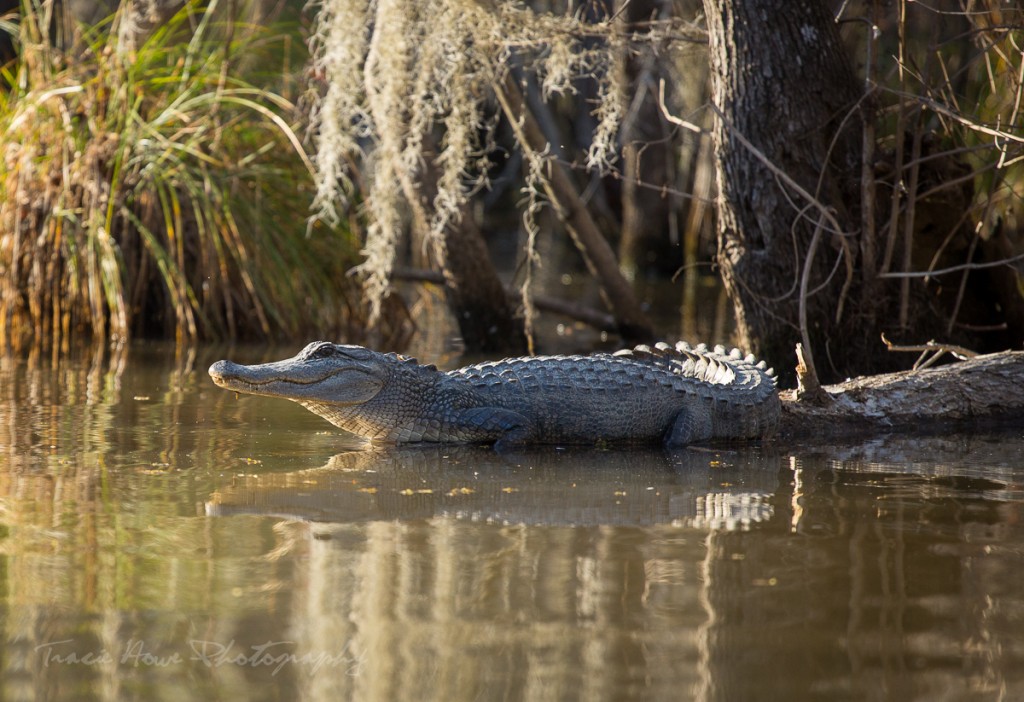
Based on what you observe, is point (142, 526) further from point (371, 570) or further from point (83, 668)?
point (83, 668)

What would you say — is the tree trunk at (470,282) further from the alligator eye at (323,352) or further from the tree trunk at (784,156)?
the alligator eye at (323,352)

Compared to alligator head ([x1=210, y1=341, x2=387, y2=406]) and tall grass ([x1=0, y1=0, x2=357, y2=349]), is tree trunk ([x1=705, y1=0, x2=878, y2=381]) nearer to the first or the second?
alligator head ([x1=210, y1=341, x2=387, y2=406])

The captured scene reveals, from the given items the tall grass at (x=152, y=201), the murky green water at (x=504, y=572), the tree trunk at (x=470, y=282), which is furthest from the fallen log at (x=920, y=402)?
the tall grass at (x=152, y=201)

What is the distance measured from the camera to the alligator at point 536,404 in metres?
5.67

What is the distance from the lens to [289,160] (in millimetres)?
9305

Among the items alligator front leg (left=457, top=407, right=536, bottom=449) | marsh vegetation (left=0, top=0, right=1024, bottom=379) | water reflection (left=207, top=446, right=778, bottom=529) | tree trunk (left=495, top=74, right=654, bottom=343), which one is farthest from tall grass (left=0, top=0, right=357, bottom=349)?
water reflection (left=207, top=446, right=778, bottom=529)

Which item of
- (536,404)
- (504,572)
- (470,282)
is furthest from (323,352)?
(470,282)

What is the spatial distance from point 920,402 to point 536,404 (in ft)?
6.47

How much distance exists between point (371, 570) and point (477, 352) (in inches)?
226

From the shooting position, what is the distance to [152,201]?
29.3 ft

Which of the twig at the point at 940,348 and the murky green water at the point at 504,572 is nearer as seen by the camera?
the murky green water at the point at 504,572

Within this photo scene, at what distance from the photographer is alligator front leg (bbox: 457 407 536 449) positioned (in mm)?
5629

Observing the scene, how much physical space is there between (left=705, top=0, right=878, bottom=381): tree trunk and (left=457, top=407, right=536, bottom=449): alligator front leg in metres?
1.76

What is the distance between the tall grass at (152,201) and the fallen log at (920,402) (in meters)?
4.33
